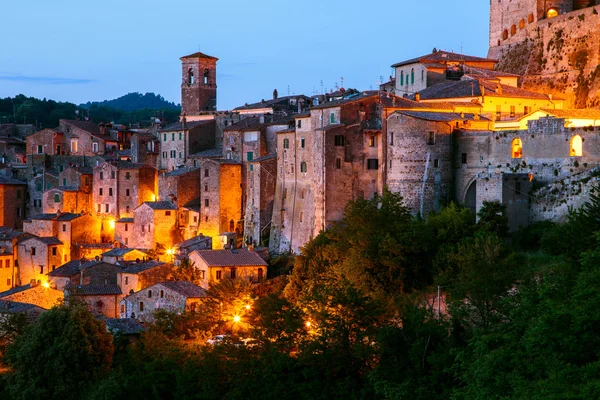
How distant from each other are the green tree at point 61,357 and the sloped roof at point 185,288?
6524mm

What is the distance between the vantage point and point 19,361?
136 ft

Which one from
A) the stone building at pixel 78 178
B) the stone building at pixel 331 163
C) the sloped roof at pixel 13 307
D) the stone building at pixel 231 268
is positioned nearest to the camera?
the sloped roof at pixel 13 307

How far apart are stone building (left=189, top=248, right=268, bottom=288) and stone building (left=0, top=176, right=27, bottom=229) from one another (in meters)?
26.5

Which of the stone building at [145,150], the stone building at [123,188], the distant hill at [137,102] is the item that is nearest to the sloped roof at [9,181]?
the stone building at [145,150]

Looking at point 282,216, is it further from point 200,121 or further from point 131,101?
point 131,101

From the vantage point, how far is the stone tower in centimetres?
7850

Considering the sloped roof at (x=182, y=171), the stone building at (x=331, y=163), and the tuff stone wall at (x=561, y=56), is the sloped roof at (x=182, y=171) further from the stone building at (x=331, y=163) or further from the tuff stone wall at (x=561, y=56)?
the tuff stone wall at (x=561, y=56)

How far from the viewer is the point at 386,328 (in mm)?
33500

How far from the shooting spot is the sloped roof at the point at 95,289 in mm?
53031

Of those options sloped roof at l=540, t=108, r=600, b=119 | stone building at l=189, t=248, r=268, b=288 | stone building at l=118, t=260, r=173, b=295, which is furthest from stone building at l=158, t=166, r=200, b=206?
sloped roof at l=540, t=108, r=600, b=119

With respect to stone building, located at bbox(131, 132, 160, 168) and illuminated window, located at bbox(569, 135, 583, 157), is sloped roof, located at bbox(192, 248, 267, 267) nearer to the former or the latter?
illuminated window, located at bbox(569, 135, 583, 157)

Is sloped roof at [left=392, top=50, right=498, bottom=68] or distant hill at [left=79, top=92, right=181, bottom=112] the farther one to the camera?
distant hill at [left=79, top=92, right=181, bottom=112]

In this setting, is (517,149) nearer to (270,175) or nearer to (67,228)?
(270,175)

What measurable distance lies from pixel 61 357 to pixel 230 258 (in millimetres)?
13055
